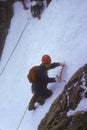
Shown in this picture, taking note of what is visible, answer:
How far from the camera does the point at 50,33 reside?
500 inches

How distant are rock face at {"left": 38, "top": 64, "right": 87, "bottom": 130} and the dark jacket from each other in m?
0.79

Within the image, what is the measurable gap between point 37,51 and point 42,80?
332 centimetres

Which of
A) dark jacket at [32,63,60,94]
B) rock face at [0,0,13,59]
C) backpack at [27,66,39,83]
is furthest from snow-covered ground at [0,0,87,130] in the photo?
rock face at [0,0,13,59]

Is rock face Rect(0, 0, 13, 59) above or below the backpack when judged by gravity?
below

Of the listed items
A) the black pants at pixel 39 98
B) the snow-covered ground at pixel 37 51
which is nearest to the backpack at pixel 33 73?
the black pants at pixel 39 98

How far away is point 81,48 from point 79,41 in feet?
1.49

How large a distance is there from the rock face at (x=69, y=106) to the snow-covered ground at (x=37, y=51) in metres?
0.39

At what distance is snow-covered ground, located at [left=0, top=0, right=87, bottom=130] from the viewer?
32.9 ft

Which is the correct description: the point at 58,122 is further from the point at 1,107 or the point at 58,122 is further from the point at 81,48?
the point at 1,107

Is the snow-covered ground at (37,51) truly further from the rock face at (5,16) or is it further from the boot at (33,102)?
the rock face at (5,16)

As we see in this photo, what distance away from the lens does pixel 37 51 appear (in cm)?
1279

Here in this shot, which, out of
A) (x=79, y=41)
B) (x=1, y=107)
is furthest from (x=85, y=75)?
(x=1, y=107)

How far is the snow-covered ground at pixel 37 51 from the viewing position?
32.9 feet

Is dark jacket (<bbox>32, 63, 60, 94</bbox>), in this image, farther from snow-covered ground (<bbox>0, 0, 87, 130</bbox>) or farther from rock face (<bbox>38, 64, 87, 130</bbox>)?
rock face (<bbox>38, 64, 87, 130</bbox>)
